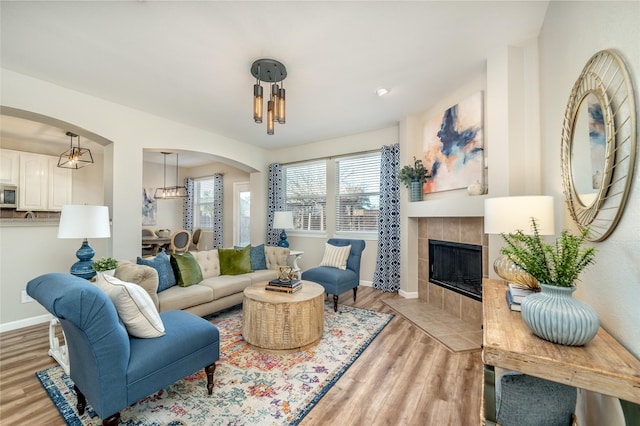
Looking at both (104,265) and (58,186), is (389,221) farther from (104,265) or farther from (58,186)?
(58,186)

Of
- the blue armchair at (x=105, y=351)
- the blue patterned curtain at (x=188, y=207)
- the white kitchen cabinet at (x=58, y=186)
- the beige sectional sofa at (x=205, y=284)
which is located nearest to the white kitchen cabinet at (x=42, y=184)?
the white kitchen cabinet at (x=58, y=186)

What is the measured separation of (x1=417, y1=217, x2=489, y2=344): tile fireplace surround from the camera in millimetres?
3043

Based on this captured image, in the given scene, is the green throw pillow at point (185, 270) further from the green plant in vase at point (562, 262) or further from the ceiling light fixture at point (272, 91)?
the green plant in vase at point (562, 262)

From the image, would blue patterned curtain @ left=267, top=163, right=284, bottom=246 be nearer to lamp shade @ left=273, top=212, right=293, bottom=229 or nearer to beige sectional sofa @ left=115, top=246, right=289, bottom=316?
lamp shade @ left=273, top=212, right=293, bottom=229

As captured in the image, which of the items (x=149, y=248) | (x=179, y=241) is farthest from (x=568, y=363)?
(x=149, y=248)

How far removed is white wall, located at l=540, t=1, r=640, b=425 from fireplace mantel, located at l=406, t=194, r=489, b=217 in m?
0.95

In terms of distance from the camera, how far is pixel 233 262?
3.69 m

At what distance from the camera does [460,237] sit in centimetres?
333

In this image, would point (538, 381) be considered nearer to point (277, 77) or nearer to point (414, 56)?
point (414, 56)

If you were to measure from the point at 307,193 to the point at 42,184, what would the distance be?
5233mm

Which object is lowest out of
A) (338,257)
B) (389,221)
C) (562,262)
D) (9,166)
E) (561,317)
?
(338,257)

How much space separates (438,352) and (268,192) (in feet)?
14.4

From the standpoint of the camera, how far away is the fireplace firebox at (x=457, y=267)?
3.14 meters

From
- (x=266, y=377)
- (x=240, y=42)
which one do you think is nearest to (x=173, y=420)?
(x=266, y=377)
